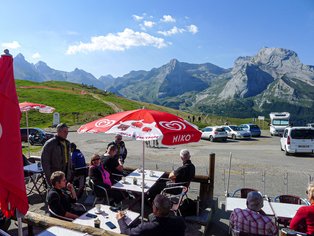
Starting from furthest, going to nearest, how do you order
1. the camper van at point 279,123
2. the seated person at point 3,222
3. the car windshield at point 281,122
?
the car windshield at point 281,122, the camper van at point 279,123, the seated person at point 3,222

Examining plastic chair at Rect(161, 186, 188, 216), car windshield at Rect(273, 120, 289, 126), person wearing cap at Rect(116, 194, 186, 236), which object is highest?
person wearing cap at Rect(116, 194, 186, 236)

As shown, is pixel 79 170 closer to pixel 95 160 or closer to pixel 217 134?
pixel 95 160

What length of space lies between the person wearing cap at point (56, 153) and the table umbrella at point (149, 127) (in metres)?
1.86

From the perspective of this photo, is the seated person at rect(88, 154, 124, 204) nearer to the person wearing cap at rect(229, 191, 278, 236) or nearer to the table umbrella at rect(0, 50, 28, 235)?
the person wearing cap at rect(229, 191, 278, 236)

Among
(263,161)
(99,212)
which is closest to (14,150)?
(99,212)

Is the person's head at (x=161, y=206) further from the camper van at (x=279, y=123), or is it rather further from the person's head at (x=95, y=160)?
the camper van at (x=279, y=123)

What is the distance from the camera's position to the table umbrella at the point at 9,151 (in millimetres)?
3053

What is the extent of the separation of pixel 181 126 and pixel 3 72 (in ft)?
10.7

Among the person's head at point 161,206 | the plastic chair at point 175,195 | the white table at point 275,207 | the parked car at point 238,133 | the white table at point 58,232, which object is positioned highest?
the person's head at point 161,206

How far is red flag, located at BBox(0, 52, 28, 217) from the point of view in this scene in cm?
305

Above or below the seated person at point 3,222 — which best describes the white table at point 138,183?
above

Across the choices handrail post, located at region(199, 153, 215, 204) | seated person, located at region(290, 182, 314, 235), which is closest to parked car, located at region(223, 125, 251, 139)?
handrail post, located at region(199, 153, 215, 204)

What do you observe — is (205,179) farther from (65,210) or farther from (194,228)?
(65,210)

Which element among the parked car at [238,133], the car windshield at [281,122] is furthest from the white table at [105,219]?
the car windshield at [281,122]
